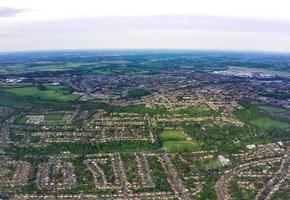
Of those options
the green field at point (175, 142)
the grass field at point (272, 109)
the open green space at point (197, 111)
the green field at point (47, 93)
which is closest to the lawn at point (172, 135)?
the green field at point (175, 142)

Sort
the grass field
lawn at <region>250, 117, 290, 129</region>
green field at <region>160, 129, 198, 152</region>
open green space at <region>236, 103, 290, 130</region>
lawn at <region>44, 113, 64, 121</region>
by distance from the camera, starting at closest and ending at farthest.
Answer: green field at <region>160, 129, 198, 152</region> → lawn at <region>250, 117, 290, 129</region> → open green space at <region>236, 103, 290, 130</region> → lawn at <region>44, 113, 64, 121</region> → the grass field

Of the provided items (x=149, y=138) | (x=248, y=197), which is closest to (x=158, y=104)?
(x=149, y=138)

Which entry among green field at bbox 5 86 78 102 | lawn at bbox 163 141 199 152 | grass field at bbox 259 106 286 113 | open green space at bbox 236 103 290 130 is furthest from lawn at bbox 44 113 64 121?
grass field at bbox 259 106 286 113

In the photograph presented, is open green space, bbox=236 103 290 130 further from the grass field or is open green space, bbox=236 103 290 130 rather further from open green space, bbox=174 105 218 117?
open green space, bbox=174 105 218 117

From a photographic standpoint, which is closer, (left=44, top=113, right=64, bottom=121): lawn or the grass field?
(left=44, top=113, right=64, bottom=121): lawn

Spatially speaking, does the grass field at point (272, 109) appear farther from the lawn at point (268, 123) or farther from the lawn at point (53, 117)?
the lawn at point (53, 117)

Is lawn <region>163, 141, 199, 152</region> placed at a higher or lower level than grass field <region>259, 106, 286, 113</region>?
lower

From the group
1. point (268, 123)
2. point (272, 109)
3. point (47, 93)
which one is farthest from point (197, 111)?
point (47, 93)
